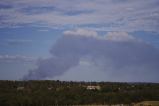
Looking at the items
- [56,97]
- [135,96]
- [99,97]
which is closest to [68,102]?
[56,97]

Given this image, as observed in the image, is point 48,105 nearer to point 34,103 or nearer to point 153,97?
point 34,103

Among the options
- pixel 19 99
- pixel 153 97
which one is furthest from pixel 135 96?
pixel 19 99

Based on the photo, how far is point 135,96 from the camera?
408ft

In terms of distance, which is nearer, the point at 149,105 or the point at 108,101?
the point at 149,105

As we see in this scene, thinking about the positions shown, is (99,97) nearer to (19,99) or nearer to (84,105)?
(84,105)

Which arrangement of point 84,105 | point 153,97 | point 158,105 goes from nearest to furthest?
1. point 158,105
2. point 84,105
3. point 153,97

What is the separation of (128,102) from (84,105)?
16.4 metres

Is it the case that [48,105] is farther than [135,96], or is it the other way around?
[135,96]

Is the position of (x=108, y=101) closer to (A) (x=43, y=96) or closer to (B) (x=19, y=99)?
(A) (x=43, y=96)

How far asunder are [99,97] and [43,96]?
2141 centimetres

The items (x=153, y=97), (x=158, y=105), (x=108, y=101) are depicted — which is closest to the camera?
(x=158, y=105)

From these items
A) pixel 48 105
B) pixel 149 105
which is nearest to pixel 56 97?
pixel 48 105

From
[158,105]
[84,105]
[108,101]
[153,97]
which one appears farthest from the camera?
[153,97]

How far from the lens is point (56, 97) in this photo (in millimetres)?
114625
